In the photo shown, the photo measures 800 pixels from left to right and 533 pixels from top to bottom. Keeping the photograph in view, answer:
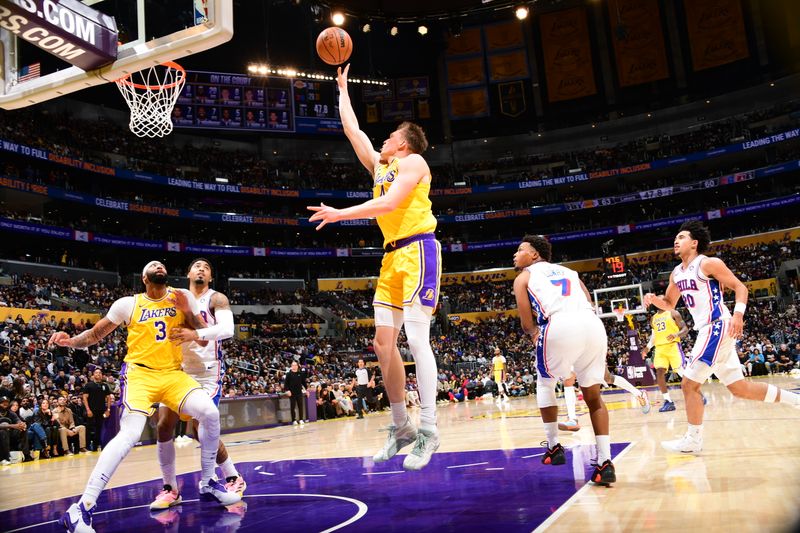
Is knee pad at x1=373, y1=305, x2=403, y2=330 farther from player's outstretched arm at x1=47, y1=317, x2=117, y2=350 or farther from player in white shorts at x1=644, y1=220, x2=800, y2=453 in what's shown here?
player in white shorts at x1=644, y1=220, x2=800, y2=453

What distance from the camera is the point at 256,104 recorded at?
3528 cm

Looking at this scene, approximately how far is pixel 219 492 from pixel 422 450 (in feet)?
5.87

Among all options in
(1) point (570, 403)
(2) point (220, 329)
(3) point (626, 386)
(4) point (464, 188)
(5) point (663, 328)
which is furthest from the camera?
(4) point (464, 188)

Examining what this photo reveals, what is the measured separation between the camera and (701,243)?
238 inches

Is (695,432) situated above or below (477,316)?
below

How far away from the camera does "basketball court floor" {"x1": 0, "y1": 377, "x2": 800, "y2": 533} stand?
3.53m

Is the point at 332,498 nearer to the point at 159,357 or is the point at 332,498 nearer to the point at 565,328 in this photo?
the point at 159,357

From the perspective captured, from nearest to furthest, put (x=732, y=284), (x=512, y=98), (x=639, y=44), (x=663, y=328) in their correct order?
(x=732, y=284), (x=663, y=328), (x=639, y=44), (x=512, y=98)

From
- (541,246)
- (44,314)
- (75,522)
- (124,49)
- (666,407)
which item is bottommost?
(666,407)

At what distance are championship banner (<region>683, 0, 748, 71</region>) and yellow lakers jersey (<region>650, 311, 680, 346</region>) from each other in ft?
102

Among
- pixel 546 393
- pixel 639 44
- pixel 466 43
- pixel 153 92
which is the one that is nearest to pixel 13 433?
pixel 153 92

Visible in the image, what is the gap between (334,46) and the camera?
590 centimetres

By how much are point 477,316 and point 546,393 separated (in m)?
32.5

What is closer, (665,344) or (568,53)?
(665,344)
